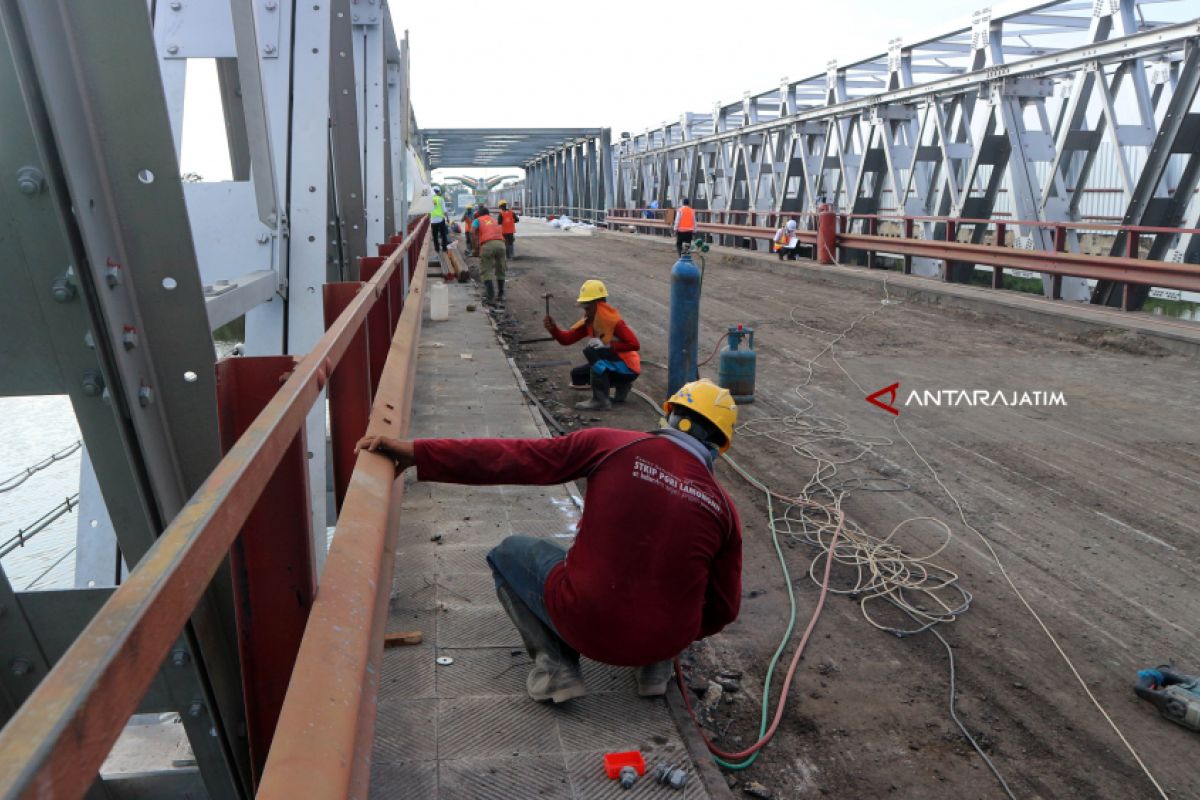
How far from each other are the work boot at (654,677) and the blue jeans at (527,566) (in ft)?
1.31

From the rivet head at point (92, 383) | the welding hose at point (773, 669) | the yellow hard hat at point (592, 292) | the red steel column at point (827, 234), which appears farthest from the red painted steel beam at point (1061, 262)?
the rivet head at point (92, 383)

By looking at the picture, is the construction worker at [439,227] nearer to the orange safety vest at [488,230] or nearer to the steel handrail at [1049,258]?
the orange safety vest at [488,230]

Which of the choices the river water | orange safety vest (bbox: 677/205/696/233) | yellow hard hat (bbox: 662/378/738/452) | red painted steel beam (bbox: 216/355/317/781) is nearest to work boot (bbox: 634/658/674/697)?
yellow hard hat (bbox: 662/378/738/452)

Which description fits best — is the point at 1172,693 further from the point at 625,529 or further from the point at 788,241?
the point at 788,241

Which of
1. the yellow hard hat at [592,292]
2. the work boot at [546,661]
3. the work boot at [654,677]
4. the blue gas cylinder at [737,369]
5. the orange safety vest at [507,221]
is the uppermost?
the yellow hard hat at [592,292]

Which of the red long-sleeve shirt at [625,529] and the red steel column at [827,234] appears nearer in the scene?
the red long-sleeve shirt at [625,529]

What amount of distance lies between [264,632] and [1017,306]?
15554 mm

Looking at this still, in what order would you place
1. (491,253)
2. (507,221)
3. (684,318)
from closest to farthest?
(684,318), (491,253), (507,221)

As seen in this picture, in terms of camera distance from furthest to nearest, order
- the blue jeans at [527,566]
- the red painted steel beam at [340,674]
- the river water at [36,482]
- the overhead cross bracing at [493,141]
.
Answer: the overhead cross bracing at [493,141] → the river water at [36,482] → the blue jeans at [527,566] → the red painted steel beam at [340,674]

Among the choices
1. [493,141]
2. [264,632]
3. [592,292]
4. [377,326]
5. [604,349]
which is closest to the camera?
[264,632]

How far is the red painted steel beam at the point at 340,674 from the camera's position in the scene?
1.49 meters

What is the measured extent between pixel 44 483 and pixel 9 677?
13.5 feet

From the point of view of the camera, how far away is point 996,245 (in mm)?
18297

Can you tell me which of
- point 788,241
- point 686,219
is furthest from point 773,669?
point 686,219
